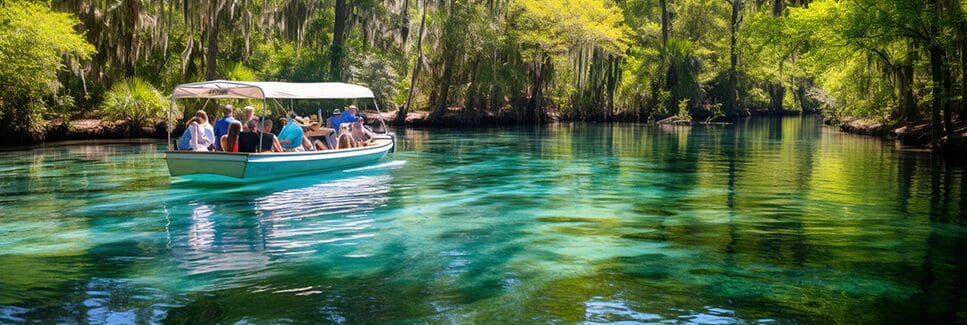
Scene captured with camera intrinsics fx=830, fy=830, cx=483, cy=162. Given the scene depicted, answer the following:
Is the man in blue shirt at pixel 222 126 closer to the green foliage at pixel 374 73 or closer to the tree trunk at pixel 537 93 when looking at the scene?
the green foliage at pixel 374 73

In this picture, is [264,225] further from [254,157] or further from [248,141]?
[248,141]

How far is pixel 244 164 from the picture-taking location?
17.9 meters

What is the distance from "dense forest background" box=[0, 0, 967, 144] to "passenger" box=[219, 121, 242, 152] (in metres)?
12.7

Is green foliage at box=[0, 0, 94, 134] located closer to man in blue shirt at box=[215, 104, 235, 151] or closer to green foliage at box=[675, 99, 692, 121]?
man in blue shirt at box=[215, 104, 235, 151]

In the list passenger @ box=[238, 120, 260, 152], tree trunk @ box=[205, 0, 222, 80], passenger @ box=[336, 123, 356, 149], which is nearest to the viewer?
passenger @ box=[238, 120, 260, 152]

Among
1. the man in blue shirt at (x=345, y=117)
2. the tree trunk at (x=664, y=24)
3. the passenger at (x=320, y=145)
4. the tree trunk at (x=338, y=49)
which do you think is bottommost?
the passenger at (x=320, y=145)

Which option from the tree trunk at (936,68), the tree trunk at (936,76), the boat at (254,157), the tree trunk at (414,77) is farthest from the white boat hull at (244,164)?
the tree trunk at (414,77)

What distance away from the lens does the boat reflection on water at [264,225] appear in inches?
396

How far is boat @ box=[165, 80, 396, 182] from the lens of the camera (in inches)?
706

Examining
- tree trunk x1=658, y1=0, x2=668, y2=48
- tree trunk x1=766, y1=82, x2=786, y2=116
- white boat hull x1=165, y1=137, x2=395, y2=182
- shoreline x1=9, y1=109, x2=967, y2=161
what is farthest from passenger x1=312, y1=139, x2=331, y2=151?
tree trunk x1=766, y1=82, x2=786, y2=116

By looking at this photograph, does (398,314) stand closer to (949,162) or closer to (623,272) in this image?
(623,272)

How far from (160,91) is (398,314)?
34157mm

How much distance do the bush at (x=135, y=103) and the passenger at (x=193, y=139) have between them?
18.1 m

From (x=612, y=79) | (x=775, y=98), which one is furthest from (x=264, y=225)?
(x=775, y=98)
